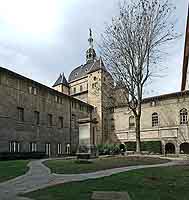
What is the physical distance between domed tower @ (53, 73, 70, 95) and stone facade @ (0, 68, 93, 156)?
1241 inches

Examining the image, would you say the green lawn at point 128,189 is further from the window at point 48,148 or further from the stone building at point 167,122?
the stone building at point 167,122

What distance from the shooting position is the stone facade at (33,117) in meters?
32.8

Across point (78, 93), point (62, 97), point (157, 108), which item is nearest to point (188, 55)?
point (157, 108)

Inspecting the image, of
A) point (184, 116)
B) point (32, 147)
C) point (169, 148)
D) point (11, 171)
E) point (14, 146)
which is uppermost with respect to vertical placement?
point (184, 116)

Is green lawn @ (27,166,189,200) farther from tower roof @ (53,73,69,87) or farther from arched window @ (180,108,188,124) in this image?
tower roof @ (53,73,69,87)

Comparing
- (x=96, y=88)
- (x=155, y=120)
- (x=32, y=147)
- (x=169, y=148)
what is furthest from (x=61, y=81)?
(x=96, y=88)

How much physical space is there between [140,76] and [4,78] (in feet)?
52.7

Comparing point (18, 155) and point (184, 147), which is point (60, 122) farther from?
point (184, 147)

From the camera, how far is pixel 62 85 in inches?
3157

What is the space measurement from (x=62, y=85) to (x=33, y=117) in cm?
4308

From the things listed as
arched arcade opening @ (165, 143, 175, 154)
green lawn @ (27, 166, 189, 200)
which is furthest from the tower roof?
green lawn @ (27, 166, 189, 200)

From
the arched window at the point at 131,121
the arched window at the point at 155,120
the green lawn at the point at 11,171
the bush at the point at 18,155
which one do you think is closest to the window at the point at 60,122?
the bush at the point at 18,155

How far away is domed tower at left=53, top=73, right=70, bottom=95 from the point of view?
262 feet

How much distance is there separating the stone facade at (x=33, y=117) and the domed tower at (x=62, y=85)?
3151 centimetres
